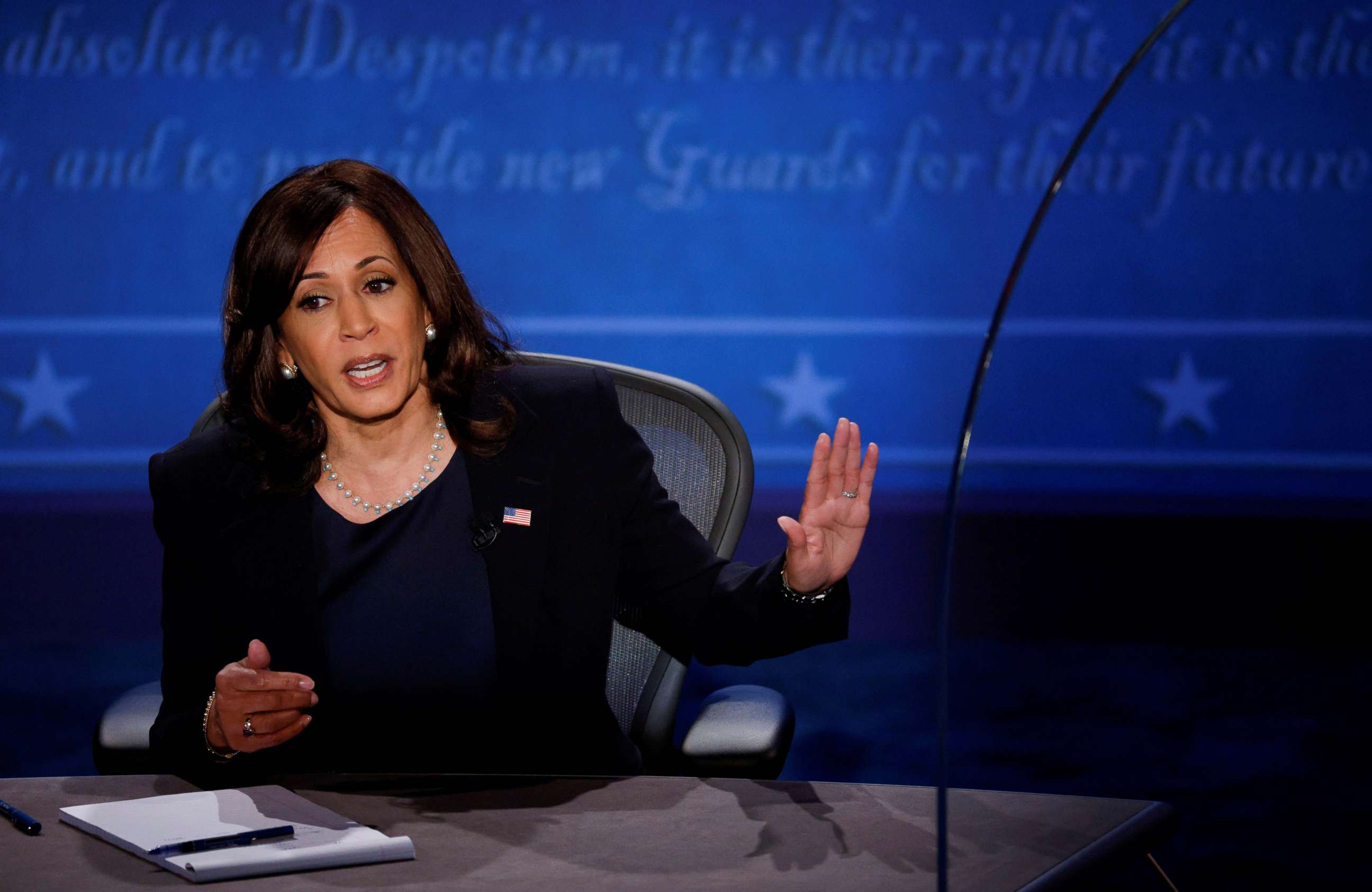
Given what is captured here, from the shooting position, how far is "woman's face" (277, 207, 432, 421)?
5.02 ft

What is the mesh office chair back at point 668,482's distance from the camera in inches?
65.4

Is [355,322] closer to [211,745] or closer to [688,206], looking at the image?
[211,745]

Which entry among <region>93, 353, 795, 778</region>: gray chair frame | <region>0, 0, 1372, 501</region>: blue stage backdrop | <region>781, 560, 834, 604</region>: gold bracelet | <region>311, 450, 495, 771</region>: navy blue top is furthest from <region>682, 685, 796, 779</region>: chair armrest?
<region>0, 0, 1372, 501</region>: blue stage backdrop

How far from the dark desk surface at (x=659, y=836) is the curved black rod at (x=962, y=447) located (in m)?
0.19

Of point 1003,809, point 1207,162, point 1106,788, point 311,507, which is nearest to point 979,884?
point 1003,809

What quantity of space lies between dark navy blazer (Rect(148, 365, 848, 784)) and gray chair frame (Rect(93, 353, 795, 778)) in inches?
2.4

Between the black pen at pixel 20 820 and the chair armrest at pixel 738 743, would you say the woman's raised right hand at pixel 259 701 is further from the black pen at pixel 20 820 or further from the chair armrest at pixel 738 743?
the chair armrest at pixel 738 743

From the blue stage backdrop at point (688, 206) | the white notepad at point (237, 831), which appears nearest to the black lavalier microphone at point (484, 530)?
the white notepad at point (237, 831)

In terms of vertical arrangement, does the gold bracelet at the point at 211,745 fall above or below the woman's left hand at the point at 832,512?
below

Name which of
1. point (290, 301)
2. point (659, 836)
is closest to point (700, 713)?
point (659, 836)

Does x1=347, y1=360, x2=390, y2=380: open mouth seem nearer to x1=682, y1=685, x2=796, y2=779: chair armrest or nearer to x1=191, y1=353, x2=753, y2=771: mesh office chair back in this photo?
x1=191, y1=353, x2=753, y2=771: mesh office chair back

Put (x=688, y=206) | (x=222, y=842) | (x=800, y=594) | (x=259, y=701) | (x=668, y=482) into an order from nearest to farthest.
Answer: (x=222, y=842)
(x=259, y=701)
(x=800, y=594)
(x=668, y=482)
(x=688, y=206)

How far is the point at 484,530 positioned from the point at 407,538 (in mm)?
91

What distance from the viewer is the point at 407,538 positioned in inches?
60.6
